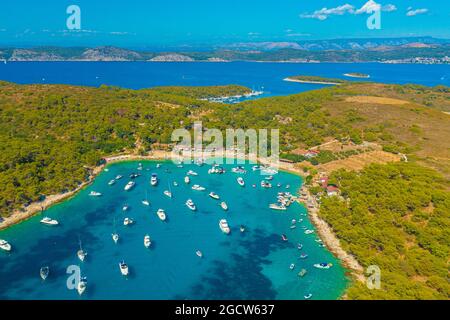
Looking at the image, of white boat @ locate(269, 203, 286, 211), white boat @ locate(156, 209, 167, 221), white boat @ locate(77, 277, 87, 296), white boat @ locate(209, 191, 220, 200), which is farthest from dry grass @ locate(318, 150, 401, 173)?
white boat @ locate(77, 277, 87, 296)

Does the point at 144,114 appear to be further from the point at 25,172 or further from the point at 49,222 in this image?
the point at 49,222

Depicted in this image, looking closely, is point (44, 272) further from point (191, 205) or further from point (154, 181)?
point (154, 181)

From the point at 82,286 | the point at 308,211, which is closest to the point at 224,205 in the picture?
the point at 308,211

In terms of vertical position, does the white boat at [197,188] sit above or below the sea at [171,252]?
above

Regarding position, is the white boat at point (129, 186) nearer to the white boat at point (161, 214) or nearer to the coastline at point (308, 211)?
the coastline at point (308, 211)

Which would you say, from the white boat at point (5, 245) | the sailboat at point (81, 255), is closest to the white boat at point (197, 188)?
the sailboat at point (81, 255)

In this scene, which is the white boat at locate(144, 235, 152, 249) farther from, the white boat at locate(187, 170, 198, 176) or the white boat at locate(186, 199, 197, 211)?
the white boat at locate(187, 170, 198, 176)

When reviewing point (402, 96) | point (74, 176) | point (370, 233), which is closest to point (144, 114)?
point (74, 176)

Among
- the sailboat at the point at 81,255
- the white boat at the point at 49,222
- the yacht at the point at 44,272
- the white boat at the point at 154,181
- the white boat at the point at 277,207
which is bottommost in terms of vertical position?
the yacht at the point at 44,272
